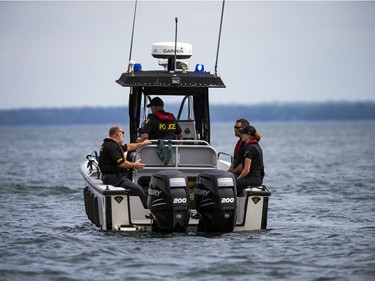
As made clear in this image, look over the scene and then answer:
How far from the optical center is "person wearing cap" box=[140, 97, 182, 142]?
46.5 feet

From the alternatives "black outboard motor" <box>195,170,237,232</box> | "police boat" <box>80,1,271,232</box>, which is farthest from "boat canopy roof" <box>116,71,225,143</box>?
"black outboard motor" <box>195,170,237,232</box>

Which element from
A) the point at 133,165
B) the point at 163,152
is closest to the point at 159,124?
the point at 163,152

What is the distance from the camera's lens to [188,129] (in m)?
15.4

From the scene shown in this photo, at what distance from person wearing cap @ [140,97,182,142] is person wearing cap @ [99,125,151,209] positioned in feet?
1.34

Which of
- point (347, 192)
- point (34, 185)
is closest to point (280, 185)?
point (347, 192)

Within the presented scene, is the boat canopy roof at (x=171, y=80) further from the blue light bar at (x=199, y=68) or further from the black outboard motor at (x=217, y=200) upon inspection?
the black outboard motor at (x=217, y=200)

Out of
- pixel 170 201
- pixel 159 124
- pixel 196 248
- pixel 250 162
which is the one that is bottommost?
pixel 196 248

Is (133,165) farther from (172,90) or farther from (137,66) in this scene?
(137,66)

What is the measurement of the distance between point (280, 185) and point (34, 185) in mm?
6097

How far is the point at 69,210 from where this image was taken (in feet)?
62.3

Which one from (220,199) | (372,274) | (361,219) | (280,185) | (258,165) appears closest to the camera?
(372,274)

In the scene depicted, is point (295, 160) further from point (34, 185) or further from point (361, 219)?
point (361, 219)

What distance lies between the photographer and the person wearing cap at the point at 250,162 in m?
13.8

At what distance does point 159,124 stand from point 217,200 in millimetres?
1834
